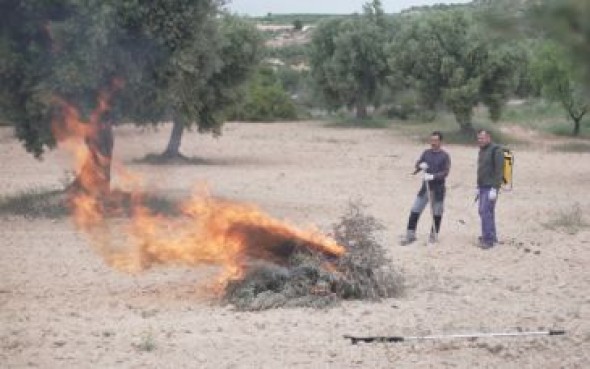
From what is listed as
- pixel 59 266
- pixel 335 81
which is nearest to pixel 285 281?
pixel 59 266

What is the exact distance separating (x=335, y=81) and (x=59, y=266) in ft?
119

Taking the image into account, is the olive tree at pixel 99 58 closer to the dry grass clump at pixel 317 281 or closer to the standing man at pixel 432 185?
the standing man at pixel 432 185

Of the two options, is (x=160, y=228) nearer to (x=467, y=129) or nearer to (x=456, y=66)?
(x=456, y=66)

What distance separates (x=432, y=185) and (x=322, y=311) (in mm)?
5319

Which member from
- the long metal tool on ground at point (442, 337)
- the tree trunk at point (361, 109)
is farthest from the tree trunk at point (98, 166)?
the tree trunk at point (361, 109)

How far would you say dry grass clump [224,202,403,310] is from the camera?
32.1ft

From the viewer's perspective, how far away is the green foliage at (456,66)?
36562 mm

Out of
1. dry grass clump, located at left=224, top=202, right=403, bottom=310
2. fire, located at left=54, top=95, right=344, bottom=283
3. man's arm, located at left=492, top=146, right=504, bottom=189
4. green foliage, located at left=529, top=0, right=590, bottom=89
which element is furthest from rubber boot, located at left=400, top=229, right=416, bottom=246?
green foliage, located at left=529, top=0, right=590, bottom=89

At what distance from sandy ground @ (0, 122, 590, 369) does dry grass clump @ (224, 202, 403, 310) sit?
241 mm

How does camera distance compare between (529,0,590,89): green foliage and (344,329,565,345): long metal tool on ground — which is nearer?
(529,0,590,89): green foliage

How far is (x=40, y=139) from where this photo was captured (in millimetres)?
16656

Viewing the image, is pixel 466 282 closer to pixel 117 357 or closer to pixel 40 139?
pixel 117 357

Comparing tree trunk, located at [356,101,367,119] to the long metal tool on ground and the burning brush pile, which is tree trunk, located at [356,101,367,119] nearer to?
the burning brush pile

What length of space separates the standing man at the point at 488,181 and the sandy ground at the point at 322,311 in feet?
1.23
